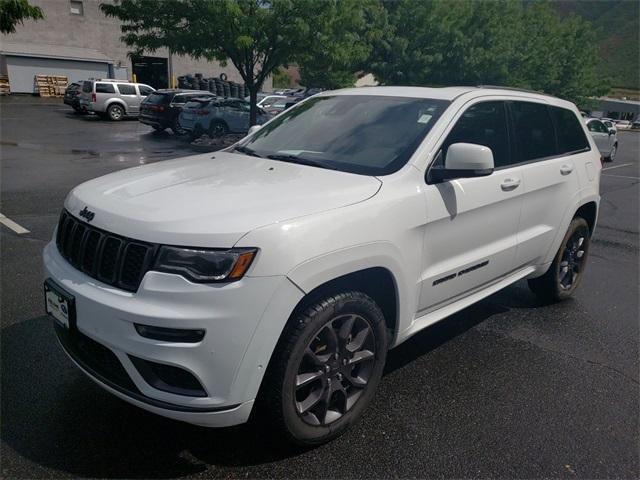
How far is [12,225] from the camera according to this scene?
6.67 meters

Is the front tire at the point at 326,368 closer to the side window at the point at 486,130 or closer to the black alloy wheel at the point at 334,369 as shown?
the black alloy wheel at the point at 334,369

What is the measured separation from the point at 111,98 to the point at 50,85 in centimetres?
1631

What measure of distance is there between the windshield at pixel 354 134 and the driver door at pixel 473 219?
0.22 meters

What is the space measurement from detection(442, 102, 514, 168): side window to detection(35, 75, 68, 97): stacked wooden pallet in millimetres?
40519

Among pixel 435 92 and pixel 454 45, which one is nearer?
pixel 435 92

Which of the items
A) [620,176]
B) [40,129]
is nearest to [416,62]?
[620,176]

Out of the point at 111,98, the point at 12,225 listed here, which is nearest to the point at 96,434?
the point at 12,225

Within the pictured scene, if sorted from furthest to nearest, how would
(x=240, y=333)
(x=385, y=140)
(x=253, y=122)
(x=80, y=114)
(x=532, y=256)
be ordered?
(x=80, y=114) < (x=253, y=122) < (x=532, y=256) < (x=385, y=140) < (x=240, y=333)

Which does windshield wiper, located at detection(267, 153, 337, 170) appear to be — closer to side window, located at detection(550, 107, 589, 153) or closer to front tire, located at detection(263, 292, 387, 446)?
front tire, located at detection(263, 292, 387, 446)

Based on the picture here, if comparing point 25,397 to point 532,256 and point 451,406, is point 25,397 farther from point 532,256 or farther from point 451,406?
point 532,256

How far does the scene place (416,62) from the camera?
73.2 feet

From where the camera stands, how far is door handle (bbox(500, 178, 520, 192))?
3639 millimetres

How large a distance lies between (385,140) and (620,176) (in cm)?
1542

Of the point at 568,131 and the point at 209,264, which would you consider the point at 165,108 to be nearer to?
the point at 568,131
